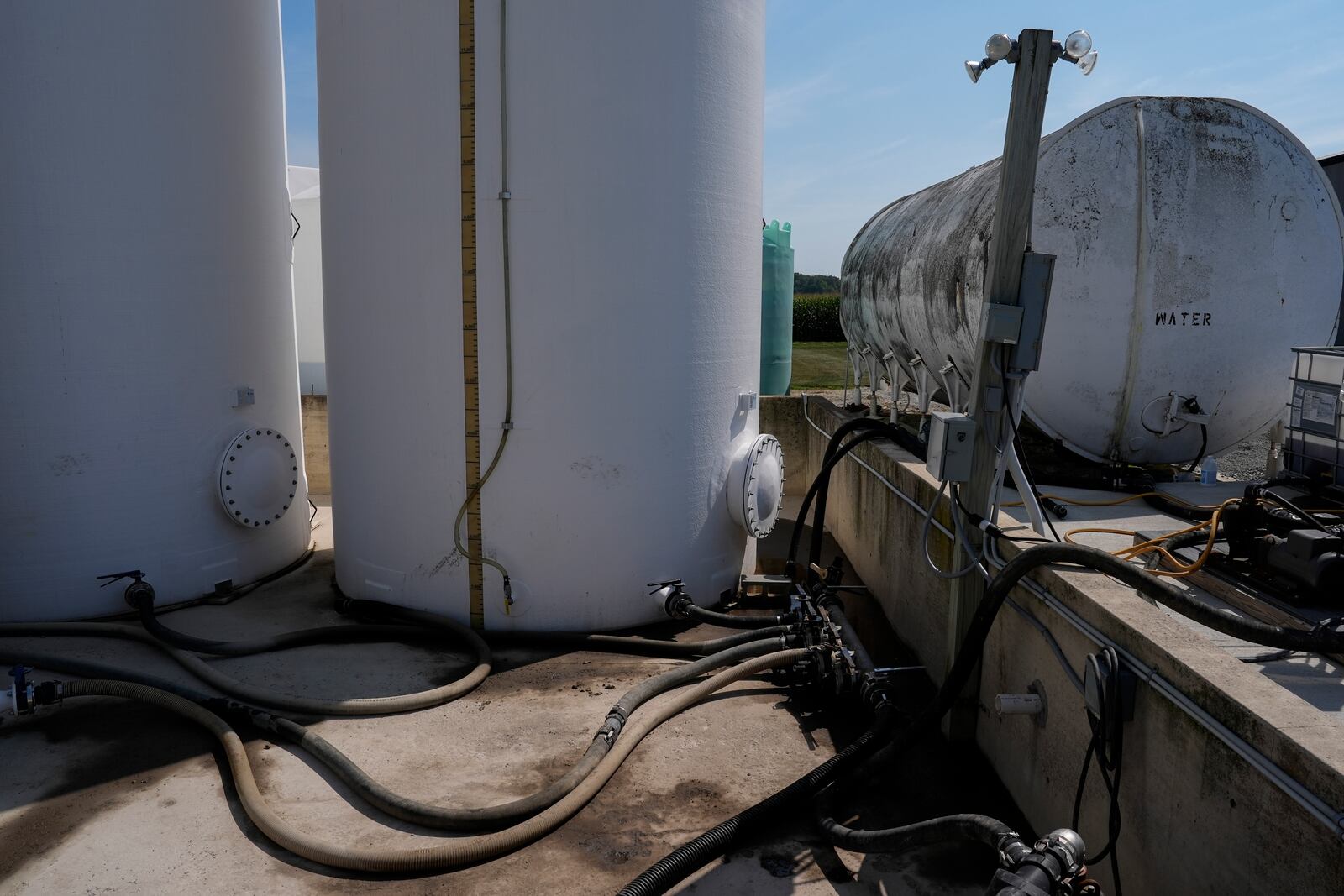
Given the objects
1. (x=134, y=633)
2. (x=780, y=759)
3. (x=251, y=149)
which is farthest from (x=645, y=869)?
(x=251, y=149)

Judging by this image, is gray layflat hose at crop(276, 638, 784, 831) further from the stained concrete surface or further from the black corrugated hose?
the black corrugated hose

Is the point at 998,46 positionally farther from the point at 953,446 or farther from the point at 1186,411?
the point at 1186,411

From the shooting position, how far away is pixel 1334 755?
2725 mm

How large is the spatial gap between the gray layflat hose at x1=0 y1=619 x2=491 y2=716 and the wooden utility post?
296 cm

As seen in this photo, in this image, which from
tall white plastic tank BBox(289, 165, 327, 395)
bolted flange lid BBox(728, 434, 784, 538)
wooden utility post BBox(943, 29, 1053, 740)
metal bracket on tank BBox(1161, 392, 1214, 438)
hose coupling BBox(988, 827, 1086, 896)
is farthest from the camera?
tall white plastic tank BBox(289, 165, 327, 395)

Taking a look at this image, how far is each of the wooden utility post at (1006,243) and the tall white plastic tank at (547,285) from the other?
7.65 feet

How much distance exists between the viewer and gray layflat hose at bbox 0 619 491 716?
5.44 m

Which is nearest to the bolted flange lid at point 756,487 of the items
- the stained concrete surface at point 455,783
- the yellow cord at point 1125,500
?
the stained concrete surface at point 455,783

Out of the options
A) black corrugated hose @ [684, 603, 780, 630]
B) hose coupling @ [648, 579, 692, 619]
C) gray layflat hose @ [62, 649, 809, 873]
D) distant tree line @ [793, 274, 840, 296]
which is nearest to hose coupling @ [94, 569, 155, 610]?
gray layflat hose @ [62, 649, 809, 873]

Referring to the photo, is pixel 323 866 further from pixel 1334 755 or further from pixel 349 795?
pixel 1334 755

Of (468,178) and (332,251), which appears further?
(332,251)

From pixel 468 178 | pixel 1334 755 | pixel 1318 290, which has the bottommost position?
pixel 1334 755

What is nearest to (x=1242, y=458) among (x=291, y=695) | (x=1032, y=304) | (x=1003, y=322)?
(x=1032, y=304)

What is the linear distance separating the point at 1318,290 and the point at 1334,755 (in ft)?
19.0
